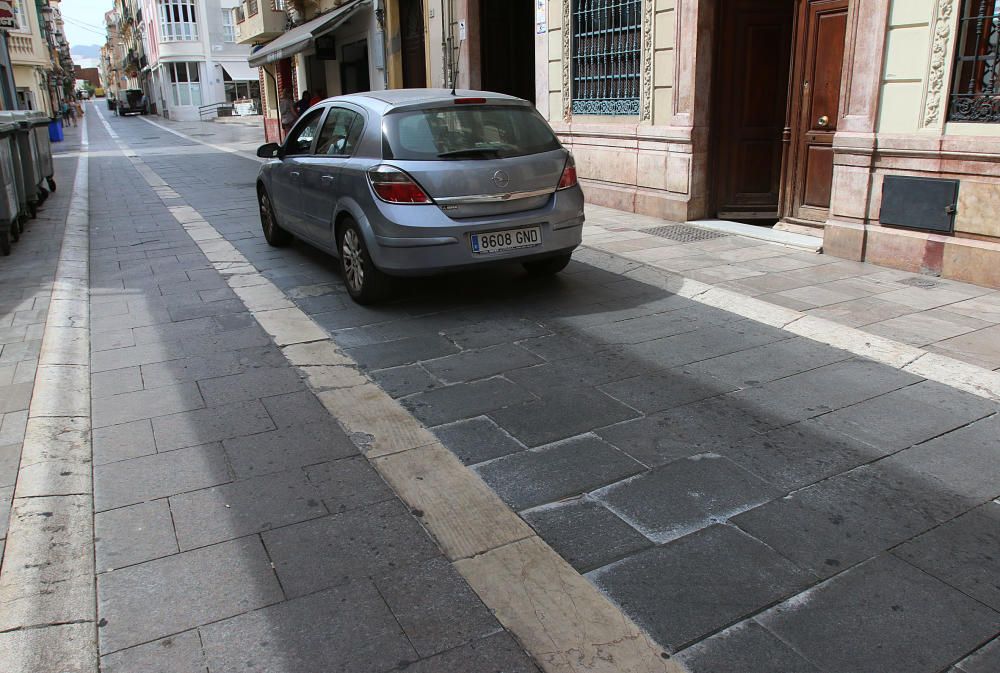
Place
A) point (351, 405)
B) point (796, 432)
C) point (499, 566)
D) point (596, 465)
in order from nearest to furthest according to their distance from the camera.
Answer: point (499, 566) < point (596, 465) < point (796, 432) < point (351, 405)

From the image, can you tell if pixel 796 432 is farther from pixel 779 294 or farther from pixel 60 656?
pixel 60 656

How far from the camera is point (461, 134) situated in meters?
6.00

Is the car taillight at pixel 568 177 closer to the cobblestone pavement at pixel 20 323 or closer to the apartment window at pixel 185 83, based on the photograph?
the cobblestone pavement at pixel 20 323

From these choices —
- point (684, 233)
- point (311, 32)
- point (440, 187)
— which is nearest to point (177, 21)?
point (311, 32)

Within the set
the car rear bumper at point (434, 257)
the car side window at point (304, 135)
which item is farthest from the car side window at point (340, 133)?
the car rear bumper at point (434, 257)

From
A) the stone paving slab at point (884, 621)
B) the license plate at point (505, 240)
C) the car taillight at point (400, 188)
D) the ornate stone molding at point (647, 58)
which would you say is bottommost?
the stone paving slab at point (884, 621)

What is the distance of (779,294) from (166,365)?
15.1 ft

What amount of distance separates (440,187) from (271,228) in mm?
3806

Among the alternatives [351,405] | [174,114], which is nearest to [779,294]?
[351,405]

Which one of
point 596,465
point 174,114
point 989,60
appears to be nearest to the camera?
point 596,465

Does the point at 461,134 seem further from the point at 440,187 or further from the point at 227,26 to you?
the point at 227,26

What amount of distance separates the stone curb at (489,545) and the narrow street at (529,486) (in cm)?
1

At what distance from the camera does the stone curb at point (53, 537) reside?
8.20 feet

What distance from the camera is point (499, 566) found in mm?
2904
